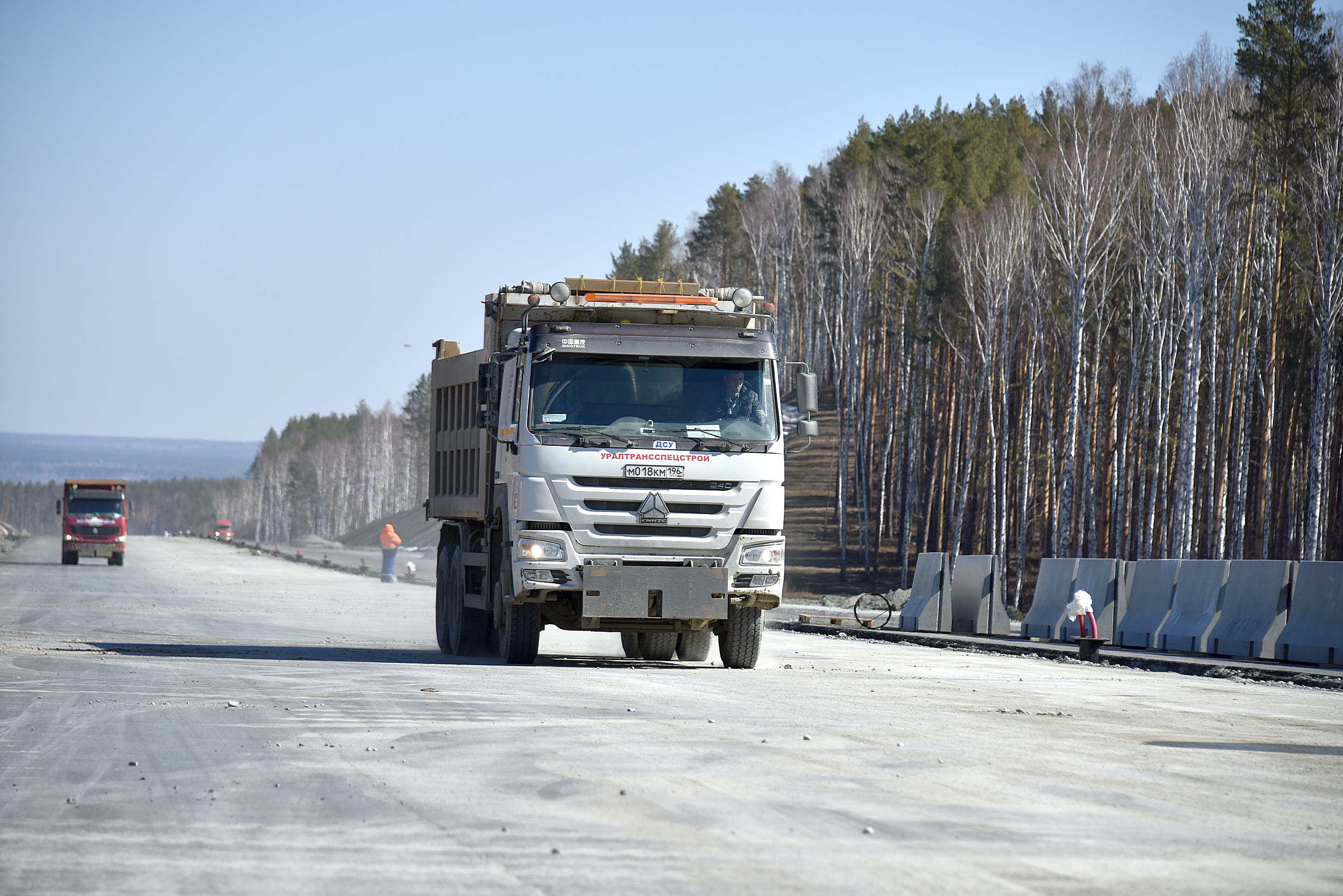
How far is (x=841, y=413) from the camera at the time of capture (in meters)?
66.2

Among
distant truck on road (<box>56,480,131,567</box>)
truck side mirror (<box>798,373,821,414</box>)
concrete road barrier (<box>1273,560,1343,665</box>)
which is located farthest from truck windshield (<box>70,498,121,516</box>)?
concrete road barrier (<box>1273,560,1343,665</box>)

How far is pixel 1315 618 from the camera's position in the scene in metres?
18.3

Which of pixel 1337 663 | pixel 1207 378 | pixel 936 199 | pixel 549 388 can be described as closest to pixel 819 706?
pixel 549 388

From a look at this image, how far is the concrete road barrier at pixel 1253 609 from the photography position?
18.8m

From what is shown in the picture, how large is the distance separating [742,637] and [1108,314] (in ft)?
128

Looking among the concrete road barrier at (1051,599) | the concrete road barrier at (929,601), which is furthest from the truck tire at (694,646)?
the concrete road barrier at (929,601)

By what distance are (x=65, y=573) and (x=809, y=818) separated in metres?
46.3

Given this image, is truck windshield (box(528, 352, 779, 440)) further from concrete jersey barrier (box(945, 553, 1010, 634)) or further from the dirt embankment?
the dirt embankment

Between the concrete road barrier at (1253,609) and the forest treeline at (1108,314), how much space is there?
16558 millimetres

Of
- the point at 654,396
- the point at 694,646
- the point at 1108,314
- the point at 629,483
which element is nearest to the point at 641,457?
the point at 629,483

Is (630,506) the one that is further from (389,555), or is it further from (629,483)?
(389,555)

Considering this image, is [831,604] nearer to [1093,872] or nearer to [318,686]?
[318,686]

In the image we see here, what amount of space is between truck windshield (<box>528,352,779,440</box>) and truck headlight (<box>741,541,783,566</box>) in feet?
3.64

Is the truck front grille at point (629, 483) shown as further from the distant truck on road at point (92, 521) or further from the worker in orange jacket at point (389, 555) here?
the distant truck on road at point (92, 521)
